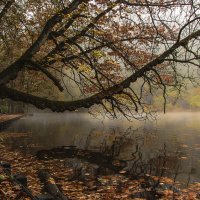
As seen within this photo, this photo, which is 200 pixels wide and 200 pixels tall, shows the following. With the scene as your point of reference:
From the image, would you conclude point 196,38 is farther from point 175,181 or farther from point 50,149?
point 50,149

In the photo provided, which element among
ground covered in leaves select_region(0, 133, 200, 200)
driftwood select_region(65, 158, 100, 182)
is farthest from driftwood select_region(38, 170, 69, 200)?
driftwood select_region(65, 158, 100, 182)

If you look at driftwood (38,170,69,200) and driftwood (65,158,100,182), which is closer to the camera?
driftwood (38,170,69,200)

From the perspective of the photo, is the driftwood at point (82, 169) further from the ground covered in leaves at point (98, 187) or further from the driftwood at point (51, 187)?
the driftwood at point (51, 187)

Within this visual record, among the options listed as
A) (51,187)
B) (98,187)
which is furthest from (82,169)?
(51,187)

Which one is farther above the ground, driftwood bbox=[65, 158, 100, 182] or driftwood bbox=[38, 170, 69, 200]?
driftwood bbox=[38, 170, 69, 200]

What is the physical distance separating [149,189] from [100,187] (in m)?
1.64

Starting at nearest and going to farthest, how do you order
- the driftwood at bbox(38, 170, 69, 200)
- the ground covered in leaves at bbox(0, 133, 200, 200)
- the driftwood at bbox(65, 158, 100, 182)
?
1. the driftwood at bbox(38, 170, 69, 200)
2. the ground covered in leaves at bbox(0, 133, 200, 200)
3. the driftwood at bbox(65, 158, 100, 182)

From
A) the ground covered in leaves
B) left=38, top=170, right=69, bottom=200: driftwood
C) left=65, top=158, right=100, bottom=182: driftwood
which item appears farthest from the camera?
left=65, top=158, right=100, bottom=182: driftwood

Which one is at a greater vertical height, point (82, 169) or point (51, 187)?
point (51, 187)

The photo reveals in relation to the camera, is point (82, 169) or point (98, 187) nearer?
point (98, 187)

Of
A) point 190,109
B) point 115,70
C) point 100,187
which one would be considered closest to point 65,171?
point 100,187

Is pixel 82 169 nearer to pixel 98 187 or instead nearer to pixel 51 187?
pixel 98 187

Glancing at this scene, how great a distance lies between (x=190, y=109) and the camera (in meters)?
138

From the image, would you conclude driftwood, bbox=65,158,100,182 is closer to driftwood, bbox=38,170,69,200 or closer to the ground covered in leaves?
the ground covered in leaves
